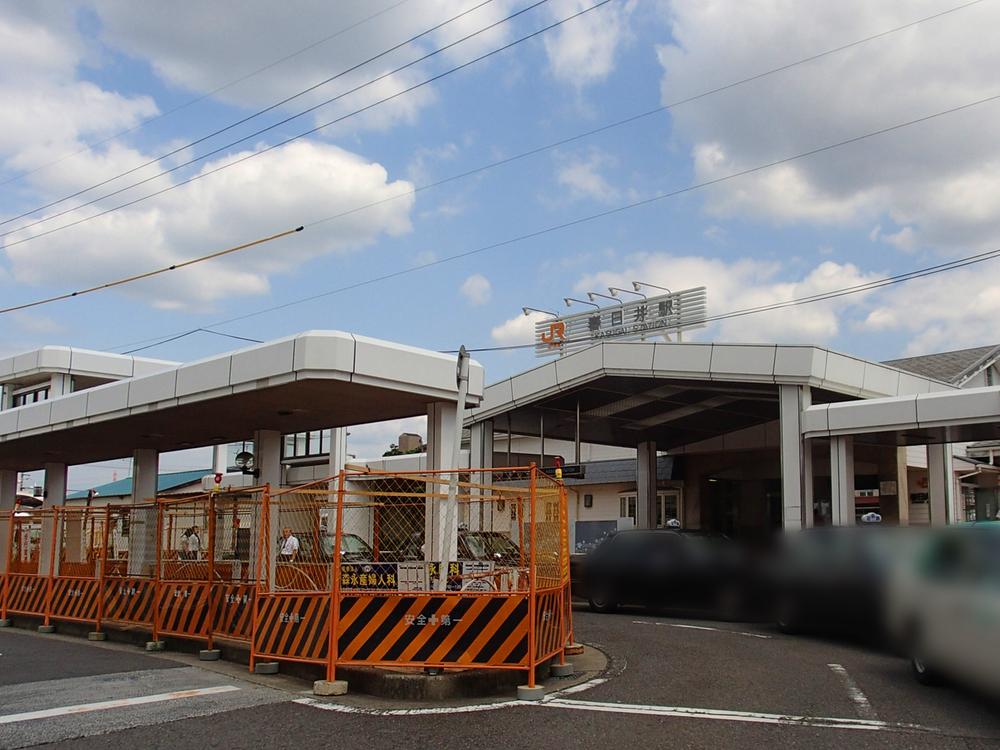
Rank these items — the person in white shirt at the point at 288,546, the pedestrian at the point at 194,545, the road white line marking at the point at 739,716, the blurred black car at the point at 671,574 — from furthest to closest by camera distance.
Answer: the blurred black car at the point at 671,574
the pedestrian at the point at 194,545
the person in white shirt at the point at 288,546
the road white line marking at the point at 739,716

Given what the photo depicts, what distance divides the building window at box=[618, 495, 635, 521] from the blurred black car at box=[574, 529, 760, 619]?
1085 cm

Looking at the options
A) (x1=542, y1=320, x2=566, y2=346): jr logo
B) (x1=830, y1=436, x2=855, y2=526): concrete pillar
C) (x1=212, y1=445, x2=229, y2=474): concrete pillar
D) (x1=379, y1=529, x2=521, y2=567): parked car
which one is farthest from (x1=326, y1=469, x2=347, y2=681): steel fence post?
(x1=212, y1=445, x2=229, y2=474): concrete pillar

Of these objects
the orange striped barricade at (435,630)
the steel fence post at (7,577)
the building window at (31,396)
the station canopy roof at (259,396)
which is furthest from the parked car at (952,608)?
the building window at (31,396)

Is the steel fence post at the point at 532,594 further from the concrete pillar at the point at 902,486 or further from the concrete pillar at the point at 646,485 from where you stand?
the concrete pillar at the point at 902,486

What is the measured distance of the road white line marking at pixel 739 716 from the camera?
8219 millimetres

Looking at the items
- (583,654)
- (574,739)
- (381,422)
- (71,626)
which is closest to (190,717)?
(574,739)

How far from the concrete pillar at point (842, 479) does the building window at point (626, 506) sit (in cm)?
1176

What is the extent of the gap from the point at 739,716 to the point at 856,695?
1.76 m

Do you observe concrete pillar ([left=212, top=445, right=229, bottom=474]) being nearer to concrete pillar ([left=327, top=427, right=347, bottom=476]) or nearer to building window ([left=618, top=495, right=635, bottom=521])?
concrete pillar ([left=327, top=427, right=347, bottom=476])

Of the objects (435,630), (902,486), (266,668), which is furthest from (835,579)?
(902,486)

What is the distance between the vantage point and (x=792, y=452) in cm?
1970

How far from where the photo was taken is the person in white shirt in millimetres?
11531

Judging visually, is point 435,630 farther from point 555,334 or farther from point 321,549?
point 555,334

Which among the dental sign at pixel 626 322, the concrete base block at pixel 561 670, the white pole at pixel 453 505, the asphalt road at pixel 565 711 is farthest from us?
the dental sign at pixel 626 322
